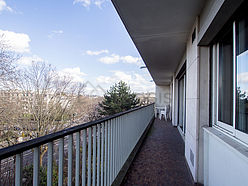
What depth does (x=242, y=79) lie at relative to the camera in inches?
49.4

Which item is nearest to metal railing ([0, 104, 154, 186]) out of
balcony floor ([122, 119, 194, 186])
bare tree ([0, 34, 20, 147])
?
balcony floor ([122, 119, 194, 186])

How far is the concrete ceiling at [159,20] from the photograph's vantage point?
5.97 feet

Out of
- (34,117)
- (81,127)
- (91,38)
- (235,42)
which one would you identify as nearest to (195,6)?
(235,42)

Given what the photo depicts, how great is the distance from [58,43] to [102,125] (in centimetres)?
1289

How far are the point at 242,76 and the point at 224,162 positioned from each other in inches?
30.9

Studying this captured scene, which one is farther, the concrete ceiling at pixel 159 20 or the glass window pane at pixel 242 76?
the concrete ceiling at pixel 159 20

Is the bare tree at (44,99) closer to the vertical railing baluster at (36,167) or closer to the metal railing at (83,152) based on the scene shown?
the metal railing at (83,152)

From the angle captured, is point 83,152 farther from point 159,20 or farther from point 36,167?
point 159,20

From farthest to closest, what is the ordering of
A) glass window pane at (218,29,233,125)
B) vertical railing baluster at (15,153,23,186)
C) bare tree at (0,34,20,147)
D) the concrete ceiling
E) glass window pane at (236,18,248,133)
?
bare tree at (0,34,20,147), the concrete ceiling, glass window pane at (218,29,233,125), glass window pane at (236,18,248,133), vertical railing baluster at (15,153,23,186)

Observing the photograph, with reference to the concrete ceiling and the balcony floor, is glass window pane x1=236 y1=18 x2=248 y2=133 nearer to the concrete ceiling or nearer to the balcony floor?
the concrete ceiling

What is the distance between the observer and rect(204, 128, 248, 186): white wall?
3.57ft

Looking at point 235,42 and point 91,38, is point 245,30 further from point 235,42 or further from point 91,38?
point 91,38

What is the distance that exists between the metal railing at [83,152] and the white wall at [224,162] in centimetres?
113

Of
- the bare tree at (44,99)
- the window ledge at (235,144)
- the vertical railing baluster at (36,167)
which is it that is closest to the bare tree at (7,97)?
the bare tree at (44,99)
